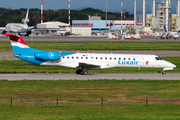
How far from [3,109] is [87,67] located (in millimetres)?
18209

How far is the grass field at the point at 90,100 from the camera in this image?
762 inches

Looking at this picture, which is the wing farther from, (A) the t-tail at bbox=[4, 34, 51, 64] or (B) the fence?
(B) the fence

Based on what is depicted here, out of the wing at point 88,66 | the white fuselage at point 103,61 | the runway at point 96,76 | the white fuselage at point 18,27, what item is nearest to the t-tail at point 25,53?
the white fuselage at point 103,61

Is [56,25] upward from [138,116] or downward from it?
upward

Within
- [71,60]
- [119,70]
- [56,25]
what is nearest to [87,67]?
[71,60]

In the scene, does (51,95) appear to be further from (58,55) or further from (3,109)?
(58,55)

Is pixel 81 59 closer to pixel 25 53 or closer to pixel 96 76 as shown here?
pixel 96 76

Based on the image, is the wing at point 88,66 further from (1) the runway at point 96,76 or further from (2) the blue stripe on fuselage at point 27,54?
(2) the blue stripe on fuselage at point 27,54

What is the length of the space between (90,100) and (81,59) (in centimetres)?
1480

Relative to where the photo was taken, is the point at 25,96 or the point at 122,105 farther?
the point at 25,96

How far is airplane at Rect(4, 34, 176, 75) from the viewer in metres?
37.3

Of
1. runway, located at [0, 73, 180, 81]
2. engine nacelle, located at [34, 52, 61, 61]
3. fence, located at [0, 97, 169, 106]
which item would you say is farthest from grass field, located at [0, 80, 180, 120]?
engine nacelle, located at [34, 52, 61, 61]

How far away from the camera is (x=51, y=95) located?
2558 cm

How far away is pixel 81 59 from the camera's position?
3800 cm
